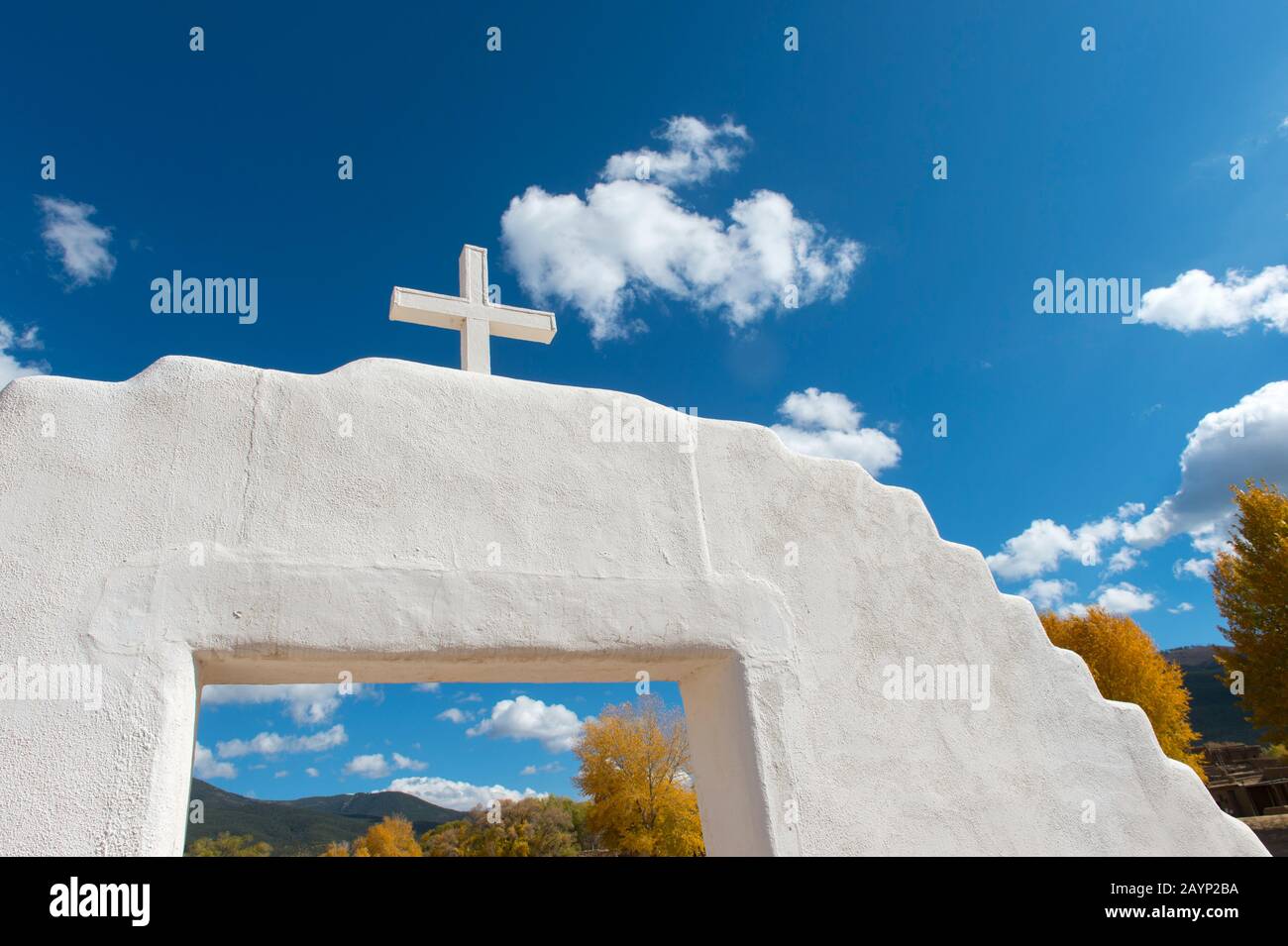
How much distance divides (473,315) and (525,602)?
5.67 feet

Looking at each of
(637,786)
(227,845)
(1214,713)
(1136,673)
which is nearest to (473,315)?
(637,786)

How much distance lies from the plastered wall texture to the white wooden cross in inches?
19.7

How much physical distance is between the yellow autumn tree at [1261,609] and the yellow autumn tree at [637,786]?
14.1m

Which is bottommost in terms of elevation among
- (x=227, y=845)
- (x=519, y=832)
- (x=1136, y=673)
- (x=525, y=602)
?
(x=519, y=832)

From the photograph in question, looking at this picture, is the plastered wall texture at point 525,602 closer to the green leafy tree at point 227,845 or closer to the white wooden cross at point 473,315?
the white wooden cross at point 473,315

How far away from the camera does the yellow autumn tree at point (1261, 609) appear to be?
63.9ft

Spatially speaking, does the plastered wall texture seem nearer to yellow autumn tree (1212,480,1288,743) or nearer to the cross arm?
the cross arm

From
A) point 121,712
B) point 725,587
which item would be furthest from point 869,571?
point 121,712

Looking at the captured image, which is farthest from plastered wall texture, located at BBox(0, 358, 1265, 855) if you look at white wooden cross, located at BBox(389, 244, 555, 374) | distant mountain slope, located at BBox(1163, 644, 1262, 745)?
distant mountain slope, located at BBox(1163, 644, 1262, 745)

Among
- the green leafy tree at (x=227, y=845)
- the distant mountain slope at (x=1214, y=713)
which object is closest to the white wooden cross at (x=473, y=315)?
the green leafy tree at (x=227, y=845)

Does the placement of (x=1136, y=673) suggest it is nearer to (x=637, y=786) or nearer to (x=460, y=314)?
(x=637, y=786)

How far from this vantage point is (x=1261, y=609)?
65.7 ft
